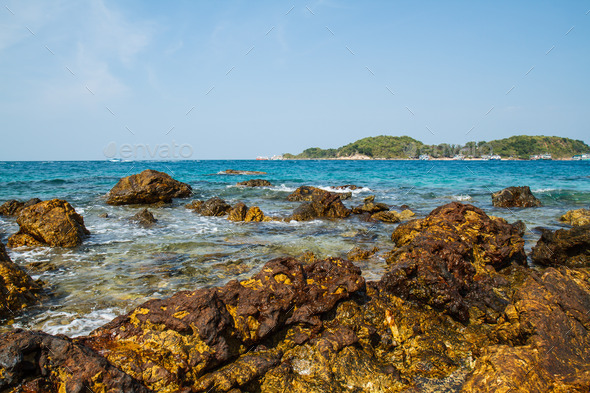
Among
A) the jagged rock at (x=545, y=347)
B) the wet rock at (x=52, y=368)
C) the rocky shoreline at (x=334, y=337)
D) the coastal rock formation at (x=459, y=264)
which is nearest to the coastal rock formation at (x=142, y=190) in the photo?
the rocky shoreline at (x=334, y=337)

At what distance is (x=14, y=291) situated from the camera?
15.4ft

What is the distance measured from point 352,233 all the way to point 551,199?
605 inches

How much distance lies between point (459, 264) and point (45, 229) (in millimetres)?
9345

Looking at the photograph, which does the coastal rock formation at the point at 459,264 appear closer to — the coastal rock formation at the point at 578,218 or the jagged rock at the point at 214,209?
the coastal rock formation at the point at 578,218

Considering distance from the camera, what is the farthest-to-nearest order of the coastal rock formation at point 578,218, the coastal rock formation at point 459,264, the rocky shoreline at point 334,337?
the coastal rock formation at point 578,218, the coastal rock formation at point 459,264, the rocky shoreline at point 334,337

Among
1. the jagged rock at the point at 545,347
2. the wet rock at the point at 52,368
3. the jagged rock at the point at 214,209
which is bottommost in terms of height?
the jagged rock at the point at 214,209

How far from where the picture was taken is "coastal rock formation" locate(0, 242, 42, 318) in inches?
176

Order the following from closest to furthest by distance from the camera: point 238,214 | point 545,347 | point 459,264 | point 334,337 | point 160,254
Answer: point 545,347 < point 334,337 < point 459,264 < point 160,254 < point 238,214

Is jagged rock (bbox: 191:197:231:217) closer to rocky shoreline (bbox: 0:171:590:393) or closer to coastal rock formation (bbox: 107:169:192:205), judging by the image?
coastal rock formation (bbox: 107:169:192:205)

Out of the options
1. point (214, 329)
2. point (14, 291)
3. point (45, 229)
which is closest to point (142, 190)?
point (45, 229)

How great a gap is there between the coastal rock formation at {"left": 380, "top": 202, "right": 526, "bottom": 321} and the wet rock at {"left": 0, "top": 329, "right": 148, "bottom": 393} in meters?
3.38

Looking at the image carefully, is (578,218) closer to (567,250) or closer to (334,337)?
(567,250)

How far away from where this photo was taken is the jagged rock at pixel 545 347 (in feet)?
10.1

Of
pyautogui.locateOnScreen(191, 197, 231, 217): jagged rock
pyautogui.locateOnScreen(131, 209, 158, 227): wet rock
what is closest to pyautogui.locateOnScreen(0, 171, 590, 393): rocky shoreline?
pyautogui.locateOnScreen(131, 209, 158, 227): wet rock
